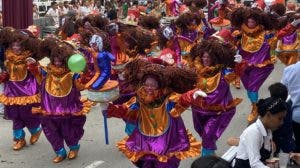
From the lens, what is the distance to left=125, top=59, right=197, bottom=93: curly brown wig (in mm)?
5727

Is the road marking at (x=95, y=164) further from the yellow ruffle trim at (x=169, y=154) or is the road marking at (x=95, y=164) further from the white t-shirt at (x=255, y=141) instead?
the white t-shirt at (x=255, y=141)

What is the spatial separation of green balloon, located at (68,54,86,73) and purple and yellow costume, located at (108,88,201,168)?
1.07m

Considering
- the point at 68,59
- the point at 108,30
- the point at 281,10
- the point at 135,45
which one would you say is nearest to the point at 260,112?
the point at 68,59

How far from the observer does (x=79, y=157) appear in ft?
26.1

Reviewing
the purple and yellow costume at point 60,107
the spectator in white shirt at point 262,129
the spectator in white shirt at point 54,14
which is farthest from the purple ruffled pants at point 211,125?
the spectator in white shirt at point 54,14

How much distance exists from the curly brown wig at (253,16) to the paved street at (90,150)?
1736 millimetres

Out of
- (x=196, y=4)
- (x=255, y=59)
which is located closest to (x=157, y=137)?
(x=255, y=59)

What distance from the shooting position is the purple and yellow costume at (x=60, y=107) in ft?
24.3

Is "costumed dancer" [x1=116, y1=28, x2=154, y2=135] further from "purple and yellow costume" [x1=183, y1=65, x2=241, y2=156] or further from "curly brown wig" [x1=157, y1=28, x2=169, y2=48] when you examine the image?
"purple and yellow costume" [x1=183, y1=65, x2=241, y2=156]

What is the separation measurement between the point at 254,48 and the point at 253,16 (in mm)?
584

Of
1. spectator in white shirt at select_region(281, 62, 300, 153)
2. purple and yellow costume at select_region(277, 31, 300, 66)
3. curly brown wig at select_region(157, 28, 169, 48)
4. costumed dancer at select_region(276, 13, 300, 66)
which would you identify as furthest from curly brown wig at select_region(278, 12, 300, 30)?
spectator in white shirt at select_region(281, 62, 300, 153)

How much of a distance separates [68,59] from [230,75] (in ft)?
6.99

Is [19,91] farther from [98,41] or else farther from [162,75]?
[162,75]

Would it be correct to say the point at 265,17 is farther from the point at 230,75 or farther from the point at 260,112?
the point at 260,112
